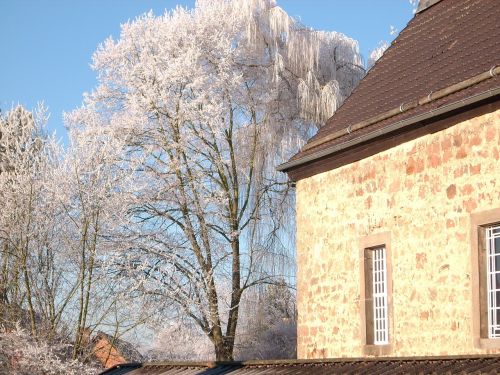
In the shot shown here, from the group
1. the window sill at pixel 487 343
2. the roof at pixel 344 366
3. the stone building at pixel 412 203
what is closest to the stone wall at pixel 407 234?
the stone building at pixel 412 203

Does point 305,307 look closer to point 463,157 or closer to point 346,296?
point 346,296

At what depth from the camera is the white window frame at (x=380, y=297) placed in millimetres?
15875

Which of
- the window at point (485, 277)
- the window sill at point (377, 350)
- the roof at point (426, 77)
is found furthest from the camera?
the window sill at point (377, 350)

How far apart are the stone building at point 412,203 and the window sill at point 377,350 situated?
0.08 ft

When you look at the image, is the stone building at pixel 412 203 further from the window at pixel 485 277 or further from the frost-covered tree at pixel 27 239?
the frost-covered tree at pixel 27 239

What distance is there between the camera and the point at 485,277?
13688mm

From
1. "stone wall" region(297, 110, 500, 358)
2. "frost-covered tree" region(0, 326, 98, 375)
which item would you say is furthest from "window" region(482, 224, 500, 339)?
"frost-covered tree" region(0, 326, 98, 375)

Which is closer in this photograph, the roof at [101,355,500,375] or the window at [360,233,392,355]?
the roof at [101,355,500,375]

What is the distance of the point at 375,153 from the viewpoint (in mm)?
15852

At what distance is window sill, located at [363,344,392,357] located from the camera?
607 inches

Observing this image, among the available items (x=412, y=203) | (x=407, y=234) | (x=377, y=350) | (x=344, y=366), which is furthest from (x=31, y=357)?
(x=344, y=366)

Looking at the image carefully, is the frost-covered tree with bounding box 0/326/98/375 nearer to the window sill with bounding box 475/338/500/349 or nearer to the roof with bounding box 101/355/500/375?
the roof with bounding box 101/355/500/375

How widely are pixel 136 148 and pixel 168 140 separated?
39.3 inches

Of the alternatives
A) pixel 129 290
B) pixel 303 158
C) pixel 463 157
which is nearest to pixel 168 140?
pixel 129 290
